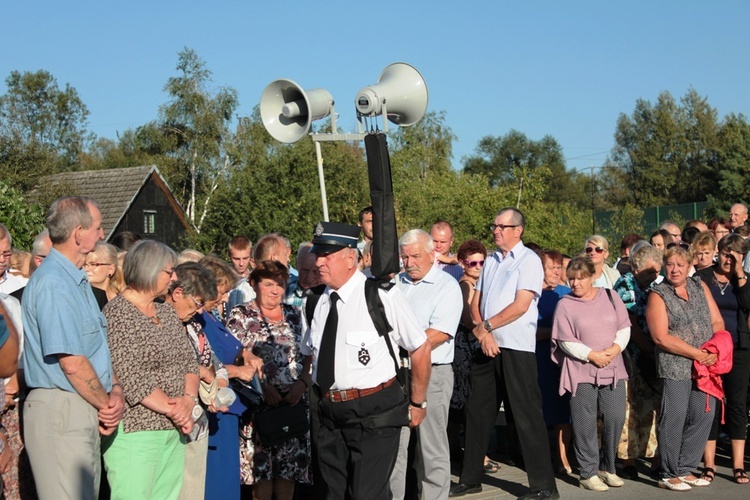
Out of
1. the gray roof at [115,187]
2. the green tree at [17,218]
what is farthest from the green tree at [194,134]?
the green tree at [17,218]

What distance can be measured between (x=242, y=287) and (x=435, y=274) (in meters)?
2.32

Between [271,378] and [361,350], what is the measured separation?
1597mm

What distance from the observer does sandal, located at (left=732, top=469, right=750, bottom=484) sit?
7.98 meters

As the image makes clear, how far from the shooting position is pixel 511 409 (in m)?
7.51

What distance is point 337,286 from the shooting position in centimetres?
550

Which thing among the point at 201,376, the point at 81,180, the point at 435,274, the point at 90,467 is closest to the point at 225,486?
the point at 201,376

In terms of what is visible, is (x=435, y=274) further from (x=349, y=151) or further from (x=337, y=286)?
(x=349, y=151)

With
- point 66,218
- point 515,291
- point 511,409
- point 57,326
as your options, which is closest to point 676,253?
point 515,291

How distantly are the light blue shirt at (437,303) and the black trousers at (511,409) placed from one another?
69cm

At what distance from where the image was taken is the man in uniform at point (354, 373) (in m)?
5.35

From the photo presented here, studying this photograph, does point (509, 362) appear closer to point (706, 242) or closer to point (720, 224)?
point (706, 242)

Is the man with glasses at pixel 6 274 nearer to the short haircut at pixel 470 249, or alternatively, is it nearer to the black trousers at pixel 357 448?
the black trousers at pixel 357 448

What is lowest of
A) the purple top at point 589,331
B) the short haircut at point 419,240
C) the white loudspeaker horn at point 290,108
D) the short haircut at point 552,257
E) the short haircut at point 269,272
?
the purple top at point 589,331

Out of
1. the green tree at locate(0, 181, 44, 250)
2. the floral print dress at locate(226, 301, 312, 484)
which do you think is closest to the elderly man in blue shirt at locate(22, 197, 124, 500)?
the floral print dress at locate(226, 301, 312, 484)
